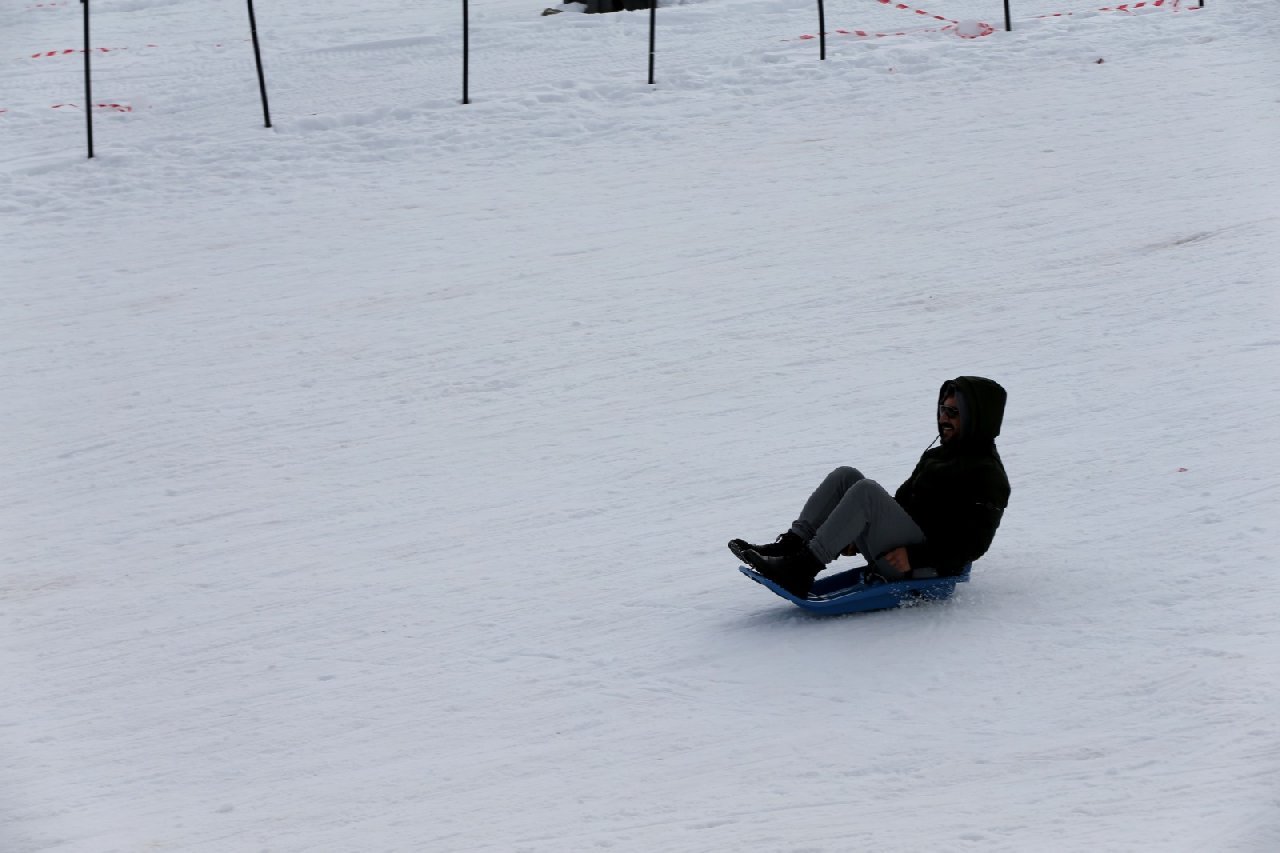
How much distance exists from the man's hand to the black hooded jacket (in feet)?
0.16

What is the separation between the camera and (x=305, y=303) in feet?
35.5

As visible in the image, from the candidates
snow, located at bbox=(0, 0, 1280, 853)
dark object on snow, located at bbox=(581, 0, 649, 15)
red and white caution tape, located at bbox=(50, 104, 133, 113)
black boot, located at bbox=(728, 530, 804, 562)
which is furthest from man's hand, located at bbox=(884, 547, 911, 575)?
dark object on snow, located at bbox=(581, 0, 649, 15)

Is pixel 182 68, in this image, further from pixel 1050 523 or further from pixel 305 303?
pixel 1050 523

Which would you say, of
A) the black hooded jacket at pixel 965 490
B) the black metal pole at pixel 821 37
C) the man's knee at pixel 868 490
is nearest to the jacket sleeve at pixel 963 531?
the black hooded jacket at pixel 965 490

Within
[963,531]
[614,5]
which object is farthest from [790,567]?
[614,5]

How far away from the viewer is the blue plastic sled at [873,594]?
594 cm

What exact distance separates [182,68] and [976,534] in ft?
44.4

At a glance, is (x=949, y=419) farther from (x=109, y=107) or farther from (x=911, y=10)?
(x=911, y=10)

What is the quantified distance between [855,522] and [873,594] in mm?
354

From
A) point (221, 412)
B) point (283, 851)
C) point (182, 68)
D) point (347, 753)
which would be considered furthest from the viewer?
point (182, 68)

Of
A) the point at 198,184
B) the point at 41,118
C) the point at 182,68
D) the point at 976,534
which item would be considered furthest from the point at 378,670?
the point at 182,68

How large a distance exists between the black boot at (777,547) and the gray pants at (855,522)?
0.12 ft

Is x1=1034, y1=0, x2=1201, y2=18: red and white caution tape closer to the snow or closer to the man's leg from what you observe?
the snow

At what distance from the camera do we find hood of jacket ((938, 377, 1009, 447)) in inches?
230
